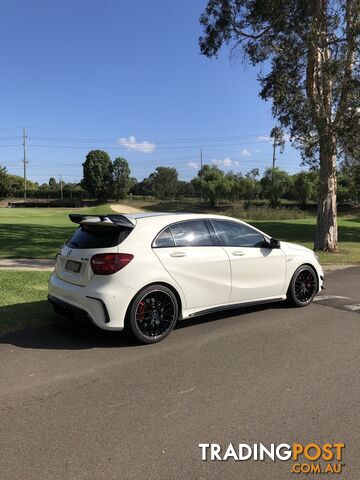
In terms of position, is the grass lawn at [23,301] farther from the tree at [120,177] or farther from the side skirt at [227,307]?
the tree at [120,177]

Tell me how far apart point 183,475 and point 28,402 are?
1.68 meters

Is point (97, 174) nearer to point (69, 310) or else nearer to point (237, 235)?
point (237, 235)

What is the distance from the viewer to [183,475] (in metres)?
2.92

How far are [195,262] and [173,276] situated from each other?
43cm

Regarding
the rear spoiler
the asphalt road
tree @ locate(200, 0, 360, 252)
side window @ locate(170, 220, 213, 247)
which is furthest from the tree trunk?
the rear spoiler

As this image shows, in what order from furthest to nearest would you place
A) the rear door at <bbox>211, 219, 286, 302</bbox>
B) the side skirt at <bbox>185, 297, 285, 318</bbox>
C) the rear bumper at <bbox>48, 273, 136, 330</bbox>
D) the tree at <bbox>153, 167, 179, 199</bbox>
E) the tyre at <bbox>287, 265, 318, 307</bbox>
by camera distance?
the tree at <bbox>153, 167, 179, 199</bbox>
the tyre at <bbox>287, 265, 318, 307</bbox>
the rear door at <bbox>211, 219, 286, 302</bbox>
the side skirt at <bbox>185, 297, 285, 318</bbox>
the rear bumper at <bbox>48, 273, 136, 330</bbox>

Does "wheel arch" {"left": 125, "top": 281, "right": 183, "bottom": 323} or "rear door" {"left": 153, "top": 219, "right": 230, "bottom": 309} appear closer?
"wheel arch" {"left": 125, "top": 281, "right": 183, "bottom": 323}

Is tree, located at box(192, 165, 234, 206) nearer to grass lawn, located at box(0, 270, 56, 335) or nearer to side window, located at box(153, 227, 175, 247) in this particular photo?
grass lawn, located at box(0, 270, 56, 335)

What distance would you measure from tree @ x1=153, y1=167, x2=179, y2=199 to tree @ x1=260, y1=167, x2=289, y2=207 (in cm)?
4672

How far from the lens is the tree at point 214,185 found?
75688mm

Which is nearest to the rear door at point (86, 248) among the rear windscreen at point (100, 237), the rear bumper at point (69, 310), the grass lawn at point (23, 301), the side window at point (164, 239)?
the rear windscreen at point (100, 237)

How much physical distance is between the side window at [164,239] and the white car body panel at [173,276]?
0.07 m

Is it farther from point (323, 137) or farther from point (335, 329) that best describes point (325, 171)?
point (335, 329)

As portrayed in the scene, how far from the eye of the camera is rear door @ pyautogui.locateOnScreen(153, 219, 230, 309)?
19.0 ft
